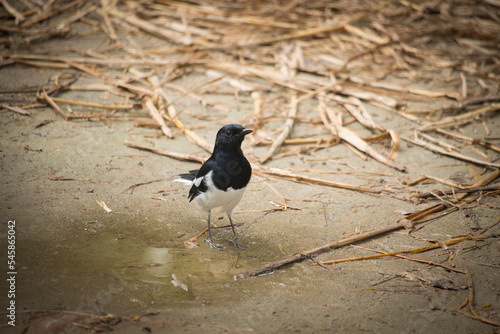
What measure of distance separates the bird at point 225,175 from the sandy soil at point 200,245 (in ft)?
1.37

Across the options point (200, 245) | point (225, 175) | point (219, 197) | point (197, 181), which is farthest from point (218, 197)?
point (200, 245)

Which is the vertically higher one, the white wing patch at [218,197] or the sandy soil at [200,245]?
the white wing patch at [218,197]

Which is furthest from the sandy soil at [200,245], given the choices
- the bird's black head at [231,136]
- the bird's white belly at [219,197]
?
the bird's black head at [231,136]

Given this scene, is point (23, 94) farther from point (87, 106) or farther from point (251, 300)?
point (251, 300)

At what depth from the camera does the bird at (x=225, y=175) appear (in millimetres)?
3896

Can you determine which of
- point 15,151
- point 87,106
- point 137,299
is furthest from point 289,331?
point 87,106

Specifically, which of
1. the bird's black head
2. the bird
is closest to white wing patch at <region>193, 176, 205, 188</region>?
the bird

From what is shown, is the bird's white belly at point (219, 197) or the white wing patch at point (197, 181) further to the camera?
the white wing patch at point (197, 181)

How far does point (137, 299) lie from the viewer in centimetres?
316

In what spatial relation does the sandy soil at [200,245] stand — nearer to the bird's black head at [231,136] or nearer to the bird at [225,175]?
the bird at [225,175]

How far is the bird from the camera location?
390 cm

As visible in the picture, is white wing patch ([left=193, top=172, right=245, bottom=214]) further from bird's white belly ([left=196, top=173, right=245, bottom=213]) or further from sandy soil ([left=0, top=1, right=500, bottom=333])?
sandy soil ([left=0, top=1, right=500, bottom=333])

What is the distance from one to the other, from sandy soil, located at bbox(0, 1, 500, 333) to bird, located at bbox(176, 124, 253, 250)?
0.42 metres

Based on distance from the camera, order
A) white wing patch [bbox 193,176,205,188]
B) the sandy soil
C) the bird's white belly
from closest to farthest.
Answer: the sandy soil
the bird's white belly
white wing patch [bbox 193,176,205,188]
